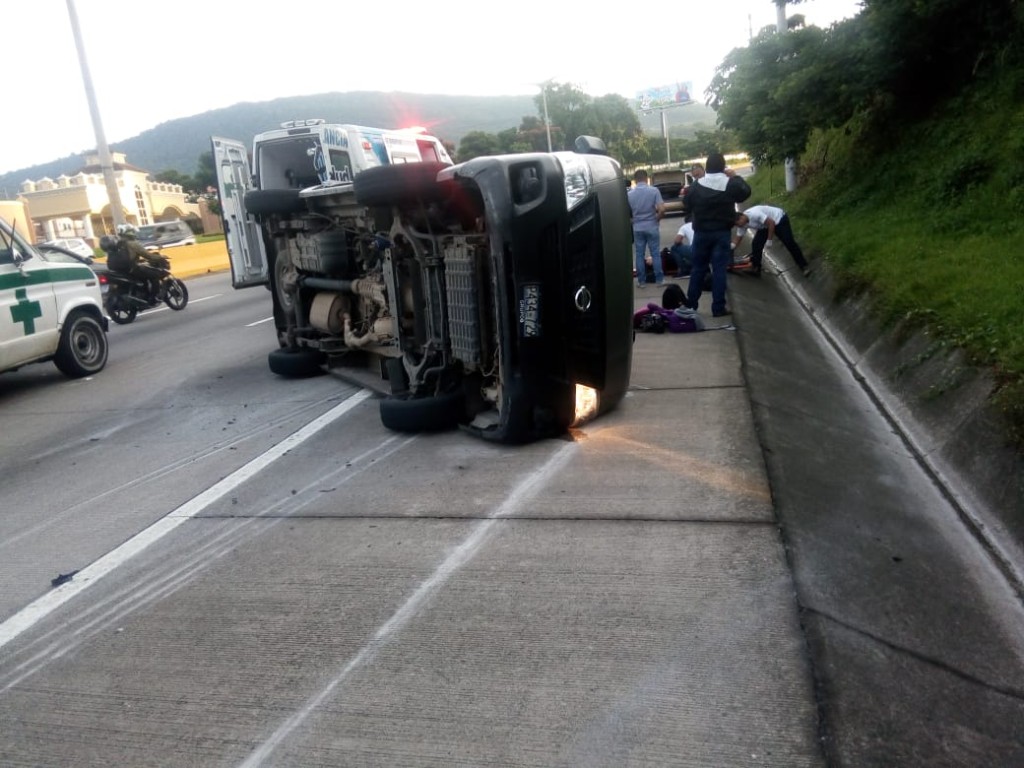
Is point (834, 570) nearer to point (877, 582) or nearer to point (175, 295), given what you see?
point (877, 582)

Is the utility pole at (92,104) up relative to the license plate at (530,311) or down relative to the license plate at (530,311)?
up

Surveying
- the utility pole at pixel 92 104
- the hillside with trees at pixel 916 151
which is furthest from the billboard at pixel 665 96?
the hillside with trees at pixel 916 151

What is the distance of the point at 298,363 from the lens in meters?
8.08

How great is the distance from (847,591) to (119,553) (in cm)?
339

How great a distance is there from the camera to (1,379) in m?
9.98

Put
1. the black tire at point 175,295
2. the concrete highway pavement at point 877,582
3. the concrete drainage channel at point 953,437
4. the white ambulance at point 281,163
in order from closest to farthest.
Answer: the concrete highway pavement at point 877,582, the concrete drainage channel at point 953,437, the white ambulance at point 281,163, the black tire at point 175,295

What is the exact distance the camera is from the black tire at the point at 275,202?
7.37m

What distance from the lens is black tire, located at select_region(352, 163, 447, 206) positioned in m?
5.33

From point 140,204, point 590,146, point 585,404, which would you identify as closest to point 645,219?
point 590,146

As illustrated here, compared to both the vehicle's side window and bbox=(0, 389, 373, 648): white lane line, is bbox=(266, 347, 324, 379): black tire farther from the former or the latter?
the vehicle's side window

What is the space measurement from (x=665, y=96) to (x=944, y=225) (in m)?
72.2

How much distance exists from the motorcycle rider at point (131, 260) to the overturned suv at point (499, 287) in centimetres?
903

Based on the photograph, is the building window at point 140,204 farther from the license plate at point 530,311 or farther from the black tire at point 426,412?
the license plate at point 530,311

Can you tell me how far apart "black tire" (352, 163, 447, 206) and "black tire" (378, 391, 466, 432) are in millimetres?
1271
